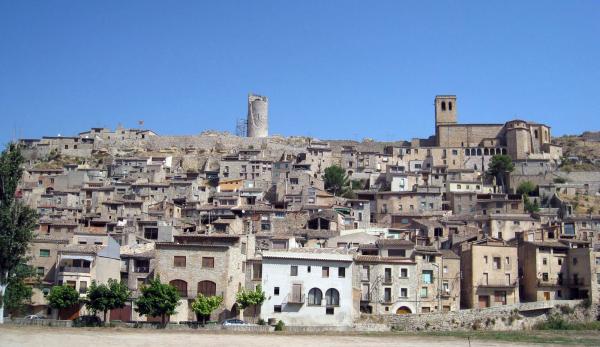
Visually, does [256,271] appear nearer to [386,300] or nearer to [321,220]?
[386,300]

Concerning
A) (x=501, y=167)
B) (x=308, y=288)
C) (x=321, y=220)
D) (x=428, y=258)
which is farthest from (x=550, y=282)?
(x=501, y=167)

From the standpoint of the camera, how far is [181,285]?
169 ft

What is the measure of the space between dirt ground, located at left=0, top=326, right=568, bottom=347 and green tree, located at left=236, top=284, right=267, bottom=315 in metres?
4.46

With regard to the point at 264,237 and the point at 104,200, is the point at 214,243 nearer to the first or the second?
the point at 264,237

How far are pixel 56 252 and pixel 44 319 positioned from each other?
10.2 meters

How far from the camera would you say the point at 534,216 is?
252 ft

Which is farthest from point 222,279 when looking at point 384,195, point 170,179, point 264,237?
point 170,179

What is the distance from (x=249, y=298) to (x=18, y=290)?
Result: 14.6 m

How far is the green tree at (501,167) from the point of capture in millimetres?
98125

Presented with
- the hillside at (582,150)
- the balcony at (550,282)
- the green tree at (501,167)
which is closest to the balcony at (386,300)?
the balcony at (550,282)

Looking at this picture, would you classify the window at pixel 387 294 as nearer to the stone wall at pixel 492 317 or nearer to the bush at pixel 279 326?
the stone wall at pixel 492 317

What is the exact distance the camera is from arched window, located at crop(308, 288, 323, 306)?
50.4 meters

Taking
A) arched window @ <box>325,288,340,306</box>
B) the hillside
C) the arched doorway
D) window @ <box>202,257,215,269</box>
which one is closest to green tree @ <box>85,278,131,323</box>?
window @ <box>202,257,215,269</box>

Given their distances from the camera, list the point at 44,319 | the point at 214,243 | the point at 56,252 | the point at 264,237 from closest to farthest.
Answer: the point at 44,319 < the point at 214,243 < the point at 56,252 < the point at 264,237
